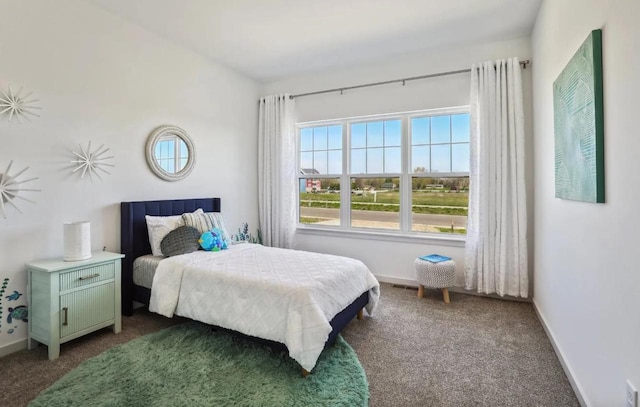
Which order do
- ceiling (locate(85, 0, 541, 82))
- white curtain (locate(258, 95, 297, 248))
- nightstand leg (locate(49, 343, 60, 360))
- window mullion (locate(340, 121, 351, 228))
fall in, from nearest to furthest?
nightstand leg (locate(49, 343, 60, 360)) < ceiling (locate(85, 0, 541, 82)) < window mullion (locate(340, 121, 351, 228)) < white curtain (locate(258, 95, 297, 248))

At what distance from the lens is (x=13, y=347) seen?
231 centimetres

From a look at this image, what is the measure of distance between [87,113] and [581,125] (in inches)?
145

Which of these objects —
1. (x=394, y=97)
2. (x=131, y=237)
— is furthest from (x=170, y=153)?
(x=394, y=97)

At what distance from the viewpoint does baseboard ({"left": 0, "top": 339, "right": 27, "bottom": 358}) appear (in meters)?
2.27

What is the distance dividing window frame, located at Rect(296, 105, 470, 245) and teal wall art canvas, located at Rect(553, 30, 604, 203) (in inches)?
63.2

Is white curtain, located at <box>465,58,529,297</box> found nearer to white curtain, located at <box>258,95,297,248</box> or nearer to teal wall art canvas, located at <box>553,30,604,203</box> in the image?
teal wall art canvas, located at <box>553,30,604,203</box>

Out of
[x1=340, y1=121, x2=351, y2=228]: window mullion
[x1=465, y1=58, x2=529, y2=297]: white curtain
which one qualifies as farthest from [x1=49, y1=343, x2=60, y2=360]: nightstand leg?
[x1=465, y1=58, x2=529, y2=297]: white curtain

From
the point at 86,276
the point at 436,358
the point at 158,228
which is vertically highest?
the point at 158,228

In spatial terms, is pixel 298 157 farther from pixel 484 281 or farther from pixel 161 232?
pixel 484 281

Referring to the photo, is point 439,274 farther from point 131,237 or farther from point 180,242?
point 131,237

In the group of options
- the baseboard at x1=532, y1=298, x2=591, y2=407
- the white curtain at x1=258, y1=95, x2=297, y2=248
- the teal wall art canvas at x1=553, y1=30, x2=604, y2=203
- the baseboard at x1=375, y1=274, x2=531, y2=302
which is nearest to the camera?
the teal wall art canvas at x1=553, y1=30, x2=604, y2=203

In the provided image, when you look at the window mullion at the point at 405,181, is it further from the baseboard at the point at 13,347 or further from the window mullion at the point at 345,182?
the baseboard at the point at 13,347

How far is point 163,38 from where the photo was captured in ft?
11.1

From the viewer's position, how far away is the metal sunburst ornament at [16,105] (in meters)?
2.26
